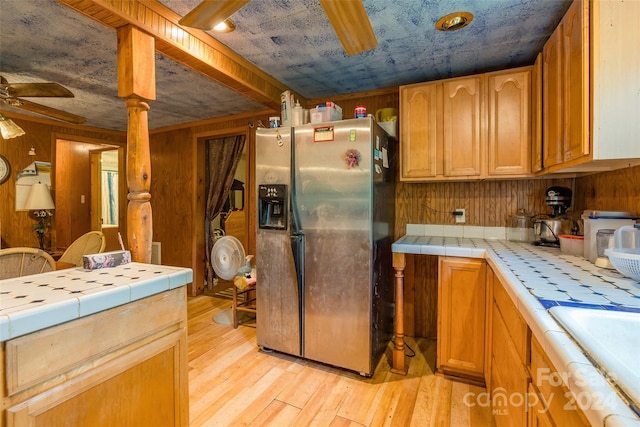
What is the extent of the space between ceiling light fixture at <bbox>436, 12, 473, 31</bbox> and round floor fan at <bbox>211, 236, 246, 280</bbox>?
2.40 m

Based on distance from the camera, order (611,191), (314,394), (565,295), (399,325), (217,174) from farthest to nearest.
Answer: (217,174) → (399,325) → (314,394) → (611,191) → (565,295)

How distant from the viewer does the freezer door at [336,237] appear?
2.01 metres

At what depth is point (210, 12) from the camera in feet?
3.70

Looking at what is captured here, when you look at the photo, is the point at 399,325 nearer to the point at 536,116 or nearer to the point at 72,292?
the point at 536,116

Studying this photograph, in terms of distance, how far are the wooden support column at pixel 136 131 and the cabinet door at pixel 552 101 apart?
2.16 m

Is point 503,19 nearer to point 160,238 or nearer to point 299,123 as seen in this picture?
point 299,123

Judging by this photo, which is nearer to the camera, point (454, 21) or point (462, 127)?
point (454, 21)

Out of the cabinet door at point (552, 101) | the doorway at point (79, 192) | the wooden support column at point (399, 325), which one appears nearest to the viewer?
the cabinet door at point (552, 101)

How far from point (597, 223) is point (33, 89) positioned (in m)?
3.52

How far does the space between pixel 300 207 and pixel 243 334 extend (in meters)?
1.43

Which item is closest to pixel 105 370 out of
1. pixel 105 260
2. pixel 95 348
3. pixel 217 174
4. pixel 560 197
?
pixel 95 348

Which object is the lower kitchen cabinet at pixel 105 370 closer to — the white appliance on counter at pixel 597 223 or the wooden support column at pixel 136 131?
the wooden support column at pixel 136 131

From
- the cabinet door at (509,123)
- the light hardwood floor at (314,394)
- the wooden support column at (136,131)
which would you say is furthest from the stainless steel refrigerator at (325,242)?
the wooden support column at (136,131)

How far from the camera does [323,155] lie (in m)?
2.11
